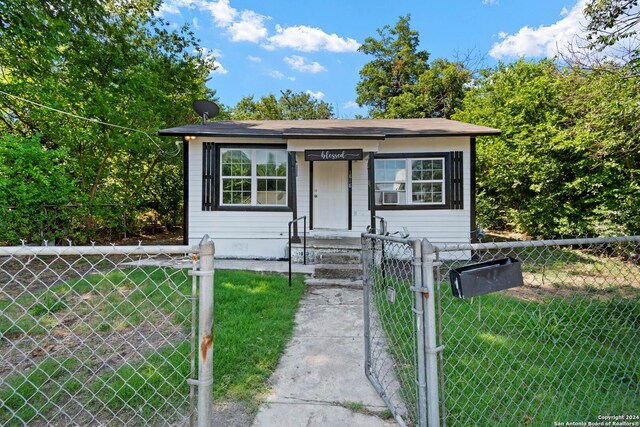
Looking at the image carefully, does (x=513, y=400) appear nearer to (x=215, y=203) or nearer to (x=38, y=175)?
(x=215, y=203)

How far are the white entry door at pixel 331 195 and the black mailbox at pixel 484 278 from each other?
6.65 meters

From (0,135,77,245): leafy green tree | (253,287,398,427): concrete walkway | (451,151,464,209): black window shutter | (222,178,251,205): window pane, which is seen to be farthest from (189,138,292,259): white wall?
(451,151,464,209): black window shutter

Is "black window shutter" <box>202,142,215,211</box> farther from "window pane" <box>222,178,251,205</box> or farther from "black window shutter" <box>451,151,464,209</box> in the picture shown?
"black window shutter" <box>451,151,464,209</box>

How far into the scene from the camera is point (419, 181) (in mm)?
7895

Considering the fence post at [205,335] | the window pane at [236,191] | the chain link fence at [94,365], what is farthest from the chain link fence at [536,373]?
the window pane at [236,191]

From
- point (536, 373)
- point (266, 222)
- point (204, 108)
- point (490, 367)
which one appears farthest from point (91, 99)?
point (536, 373)

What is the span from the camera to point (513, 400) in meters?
2.20

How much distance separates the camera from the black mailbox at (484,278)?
147cm

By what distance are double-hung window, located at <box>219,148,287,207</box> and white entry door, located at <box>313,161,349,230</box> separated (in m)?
0.92

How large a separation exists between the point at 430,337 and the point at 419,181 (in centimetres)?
680

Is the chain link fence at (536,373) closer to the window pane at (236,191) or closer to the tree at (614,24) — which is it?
the tree at (614,24)

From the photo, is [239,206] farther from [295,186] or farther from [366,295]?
[366,295]

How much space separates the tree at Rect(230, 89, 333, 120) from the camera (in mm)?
26078

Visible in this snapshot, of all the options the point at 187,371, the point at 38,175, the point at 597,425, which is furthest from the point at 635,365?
the point at 38,175
